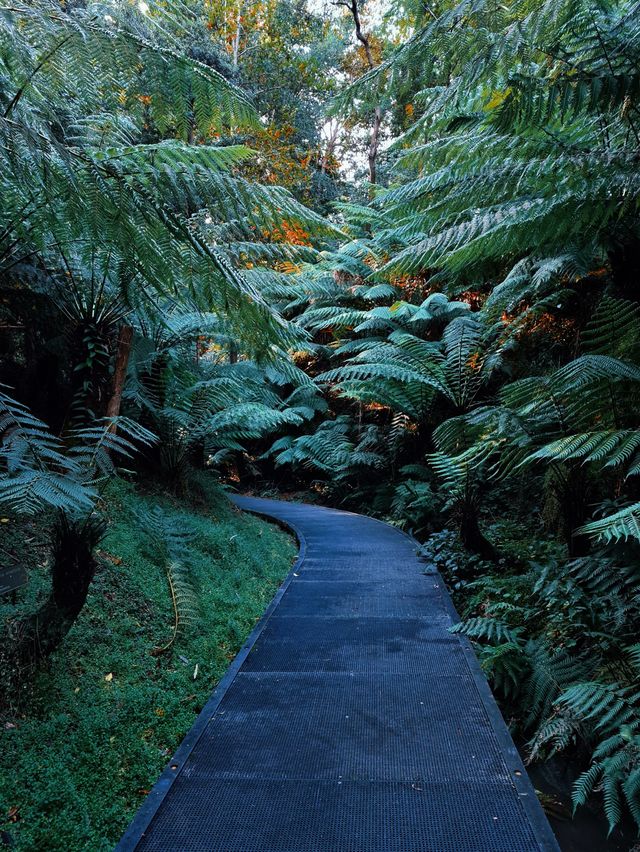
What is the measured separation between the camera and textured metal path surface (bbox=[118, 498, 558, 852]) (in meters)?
1.43

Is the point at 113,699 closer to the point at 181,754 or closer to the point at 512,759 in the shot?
the point at 181,754

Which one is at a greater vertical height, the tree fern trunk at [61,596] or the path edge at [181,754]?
the tree fern trunk at [61,596]

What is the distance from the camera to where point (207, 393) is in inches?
199

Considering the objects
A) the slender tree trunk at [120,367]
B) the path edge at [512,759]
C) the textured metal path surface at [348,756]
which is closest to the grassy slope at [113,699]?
the textured metal path surface at [348,756]

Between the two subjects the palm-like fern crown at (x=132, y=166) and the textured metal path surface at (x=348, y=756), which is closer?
the textured metal path surface at (x=348, y=756)

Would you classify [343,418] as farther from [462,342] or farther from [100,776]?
[100,776]

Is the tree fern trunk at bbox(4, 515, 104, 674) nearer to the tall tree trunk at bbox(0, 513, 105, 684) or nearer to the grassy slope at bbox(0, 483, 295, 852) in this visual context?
the tall tree trunk at bbox(0, 513, 105, 684)

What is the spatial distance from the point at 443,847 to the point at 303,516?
19.1 feet

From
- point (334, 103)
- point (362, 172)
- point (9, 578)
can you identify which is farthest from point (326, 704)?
point (362, 172)

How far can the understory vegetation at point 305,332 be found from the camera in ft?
6.55

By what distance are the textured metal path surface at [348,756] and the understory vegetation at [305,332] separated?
0.21 m

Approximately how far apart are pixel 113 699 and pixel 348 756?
95cm

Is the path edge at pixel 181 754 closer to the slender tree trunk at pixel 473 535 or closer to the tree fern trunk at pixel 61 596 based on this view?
the tree fern trunk at pixel 61 596

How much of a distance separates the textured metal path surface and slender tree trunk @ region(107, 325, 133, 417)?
6.16ft
